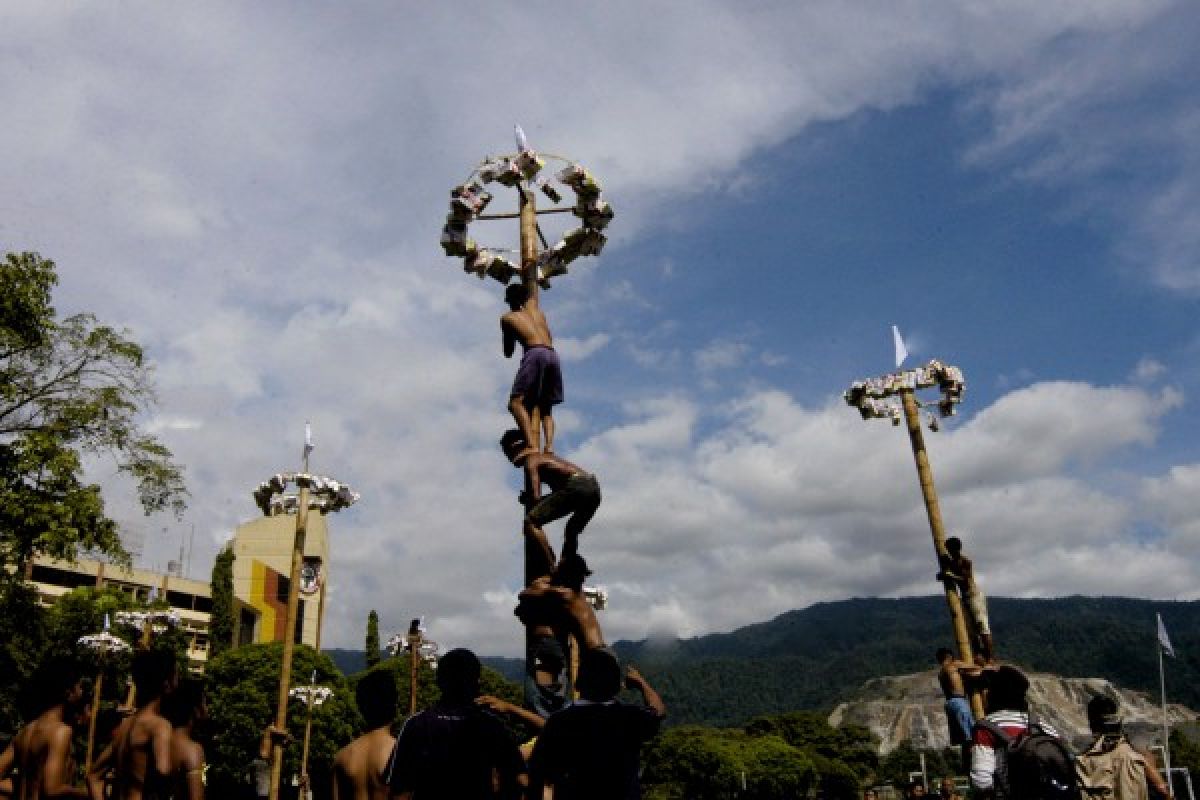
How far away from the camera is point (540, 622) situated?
7777mm

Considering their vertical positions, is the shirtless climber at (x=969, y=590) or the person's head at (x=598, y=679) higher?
the shirtless climber at (x=969, y=590)

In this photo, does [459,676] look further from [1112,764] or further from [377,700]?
[1112,764]

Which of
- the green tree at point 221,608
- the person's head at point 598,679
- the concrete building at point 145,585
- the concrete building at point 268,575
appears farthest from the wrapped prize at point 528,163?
the concrete building at point 268,575

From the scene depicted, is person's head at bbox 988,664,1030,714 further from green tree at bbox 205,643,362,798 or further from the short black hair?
green tree at bbox 205,643,362,798

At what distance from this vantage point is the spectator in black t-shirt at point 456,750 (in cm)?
477

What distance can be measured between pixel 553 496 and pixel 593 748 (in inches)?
122

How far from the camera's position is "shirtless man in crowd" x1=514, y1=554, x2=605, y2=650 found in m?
7.47

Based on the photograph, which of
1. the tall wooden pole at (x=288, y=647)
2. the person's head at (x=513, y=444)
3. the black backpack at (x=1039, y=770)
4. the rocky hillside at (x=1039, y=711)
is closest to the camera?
the black backpack at (x=1039, y=770)

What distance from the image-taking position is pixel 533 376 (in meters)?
8.61

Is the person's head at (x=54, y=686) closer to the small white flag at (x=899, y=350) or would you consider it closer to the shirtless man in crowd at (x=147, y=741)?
the shirtless man in crowd at (x=147, y=741)

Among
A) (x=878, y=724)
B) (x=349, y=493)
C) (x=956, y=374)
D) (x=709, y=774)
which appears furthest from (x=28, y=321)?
(x=878, y=724)

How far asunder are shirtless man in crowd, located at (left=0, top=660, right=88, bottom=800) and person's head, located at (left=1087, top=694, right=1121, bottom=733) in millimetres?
6960

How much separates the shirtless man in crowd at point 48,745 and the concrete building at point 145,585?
65470 mm

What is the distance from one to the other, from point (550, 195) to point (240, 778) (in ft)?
150
